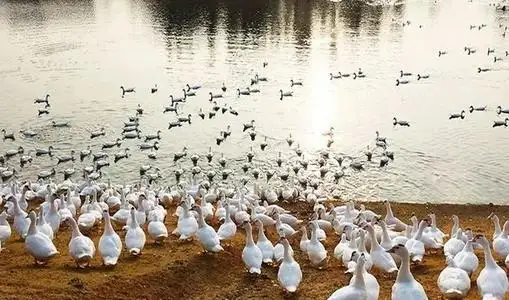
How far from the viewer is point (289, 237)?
19.4 m

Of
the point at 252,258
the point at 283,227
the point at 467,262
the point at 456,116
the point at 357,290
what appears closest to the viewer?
the point at 357,290

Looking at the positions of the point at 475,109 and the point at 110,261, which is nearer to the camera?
the point at 110,261

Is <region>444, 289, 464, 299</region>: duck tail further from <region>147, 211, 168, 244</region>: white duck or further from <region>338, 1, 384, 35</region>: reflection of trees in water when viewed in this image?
<region>338, 1, 384, 35</region>: reflection of trees in water

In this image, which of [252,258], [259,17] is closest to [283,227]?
[252,258]

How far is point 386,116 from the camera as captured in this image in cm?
4047

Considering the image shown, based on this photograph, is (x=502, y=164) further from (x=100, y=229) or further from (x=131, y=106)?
(x=131, y=106)

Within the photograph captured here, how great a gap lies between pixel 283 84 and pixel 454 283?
37.1 m

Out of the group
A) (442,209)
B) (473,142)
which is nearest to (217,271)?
(442,209)

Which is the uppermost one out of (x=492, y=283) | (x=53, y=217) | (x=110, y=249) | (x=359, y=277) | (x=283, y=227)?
(x=359, y=277)

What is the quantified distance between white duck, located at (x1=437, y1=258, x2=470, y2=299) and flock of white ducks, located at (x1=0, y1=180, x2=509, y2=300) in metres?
0.02

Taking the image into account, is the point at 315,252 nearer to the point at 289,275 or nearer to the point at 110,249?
the point at 289,275

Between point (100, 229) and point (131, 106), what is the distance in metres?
23.5

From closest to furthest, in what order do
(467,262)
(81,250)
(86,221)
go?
(467,262) → (81,250) → (86,221)

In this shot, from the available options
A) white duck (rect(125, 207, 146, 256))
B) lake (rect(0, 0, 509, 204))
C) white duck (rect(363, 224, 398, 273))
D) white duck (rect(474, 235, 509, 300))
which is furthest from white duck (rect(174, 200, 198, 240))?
lake (rect(0, 0, 509, 204))
